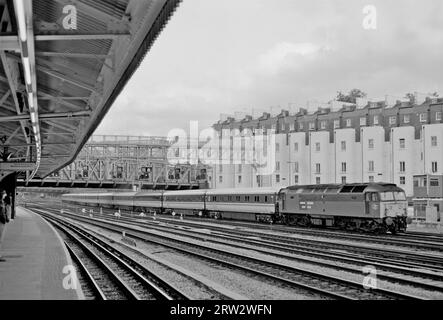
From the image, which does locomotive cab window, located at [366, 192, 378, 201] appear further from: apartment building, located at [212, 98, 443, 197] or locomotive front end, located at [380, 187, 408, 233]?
apartment building, located at [212, 98, 443, 197]

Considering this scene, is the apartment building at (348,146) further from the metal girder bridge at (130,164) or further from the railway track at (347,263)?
the railway track at (347,263)

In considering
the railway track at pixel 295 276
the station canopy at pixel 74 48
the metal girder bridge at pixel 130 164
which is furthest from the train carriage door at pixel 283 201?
the metal girder bridge at pixel 130 164

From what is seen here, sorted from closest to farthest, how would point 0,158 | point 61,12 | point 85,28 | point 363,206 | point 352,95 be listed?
point 61,12 → point 85,28 → point 0,158 → point 363,206 → point 352,95

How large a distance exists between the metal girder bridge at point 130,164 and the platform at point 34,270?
134 feet

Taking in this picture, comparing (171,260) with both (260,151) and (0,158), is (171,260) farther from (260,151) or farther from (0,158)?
(260,151)

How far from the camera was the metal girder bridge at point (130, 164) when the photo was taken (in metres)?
69.1

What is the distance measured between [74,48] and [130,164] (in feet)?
210

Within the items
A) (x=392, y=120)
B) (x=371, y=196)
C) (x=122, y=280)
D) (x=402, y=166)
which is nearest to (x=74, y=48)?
(x=122, y=280)

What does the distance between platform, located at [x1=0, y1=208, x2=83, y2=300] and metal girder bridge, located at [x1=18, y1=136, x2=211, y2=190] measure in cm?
4070

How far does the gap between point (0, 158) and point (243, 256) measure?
15.5 m

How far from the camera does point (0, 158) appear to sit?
98.5 ft

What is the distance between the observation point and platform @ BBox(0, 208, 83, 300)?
1314cm
